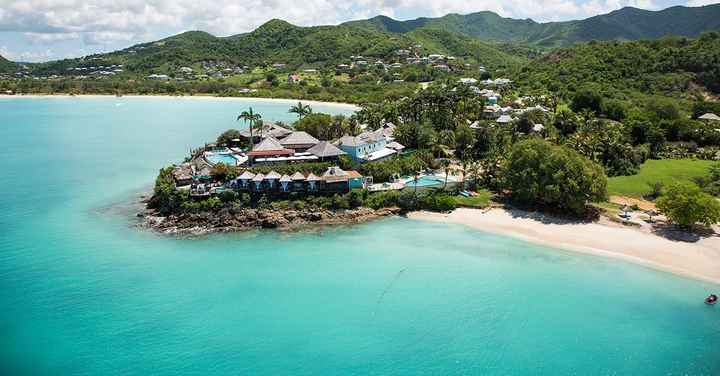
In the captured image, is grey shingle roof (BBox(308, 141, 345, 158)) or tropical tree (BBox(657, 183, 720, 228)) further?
grey shingle roof (BBox(308, 141, 345, 158))

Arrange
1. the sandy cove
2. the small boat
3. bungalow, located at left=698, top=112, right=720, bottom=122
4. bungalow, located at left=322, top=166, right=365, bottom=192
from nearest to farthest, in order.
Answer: the small boat → the sandy cove → bungalow, located at left=322, top=166, right=365, bottom=192 → bungalow, located at left=698, top=112, right=720, bottom=122

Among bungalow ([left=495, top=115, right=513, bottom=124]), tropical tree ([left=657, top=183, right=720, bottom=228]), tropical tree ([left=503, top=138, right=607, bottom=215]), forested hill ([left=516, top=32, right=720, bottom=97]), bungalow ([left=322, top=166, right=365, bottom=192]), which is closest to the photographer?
tropical tree ([left=657, top=183, right=720, bottom=228])

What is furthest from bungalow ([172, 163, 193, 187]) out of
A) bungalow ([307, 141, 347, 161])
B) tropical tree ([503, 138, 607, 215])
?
tropical tree ([503, 138, 607, 215])

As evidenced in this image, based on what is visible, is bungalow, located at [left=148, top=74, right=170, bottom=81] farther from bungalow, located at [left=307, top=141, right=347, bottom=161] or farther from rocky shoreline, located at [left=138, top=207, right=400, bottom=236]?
rocky shoreline, located at [left=138, top=207, right=400, bottom=236]

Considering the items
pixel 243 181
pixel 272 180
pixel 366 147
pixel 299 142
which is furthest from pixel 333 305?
pixel 299 142

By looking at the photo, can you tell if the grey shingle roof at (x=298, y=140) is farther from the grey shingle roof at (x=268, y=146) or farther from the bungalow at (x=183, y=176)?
the bungalow at (x=183, y=176)
